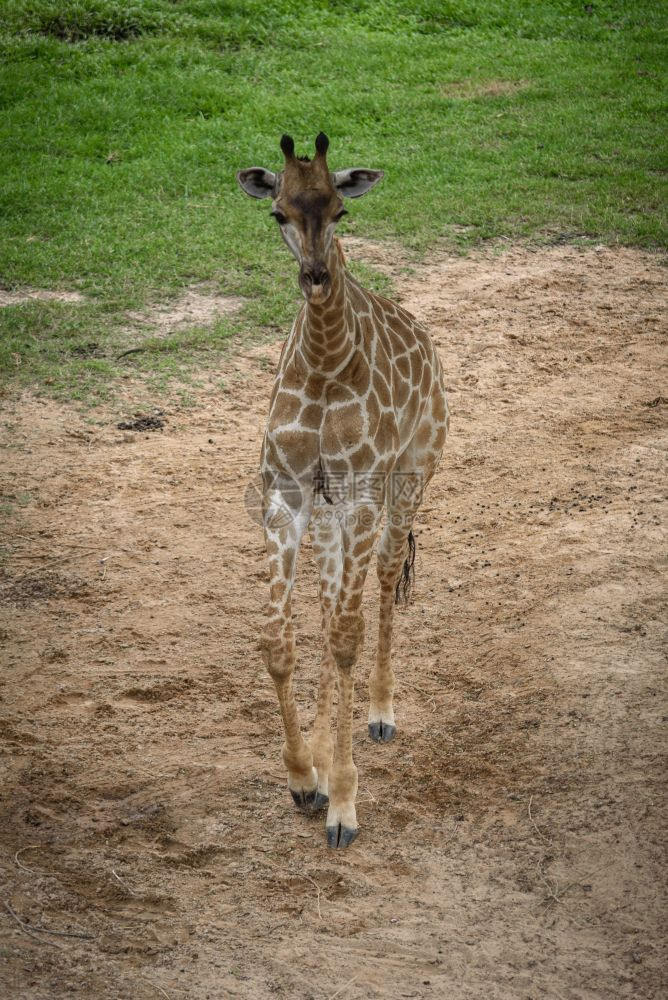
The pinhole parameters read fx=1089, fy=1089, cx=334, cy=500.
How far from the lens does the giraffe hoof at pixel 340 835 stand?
5645 mm

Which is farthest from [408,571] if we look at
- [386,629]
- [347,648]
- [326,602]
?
[347,648]

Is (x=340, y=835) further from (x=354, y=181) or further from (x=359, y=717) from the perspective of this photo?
(x=354, y=181)

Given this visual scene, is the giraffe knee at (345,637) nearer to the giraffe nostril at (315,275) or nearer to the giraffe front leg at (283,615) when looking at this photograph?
the giraffe front leg at (283,615)

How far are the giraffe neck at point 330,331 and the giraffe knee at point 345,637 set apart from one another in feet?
4.13

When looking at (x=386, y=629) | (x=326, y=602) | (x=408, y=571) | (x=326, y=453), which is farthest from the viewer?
(x=408, y=571)

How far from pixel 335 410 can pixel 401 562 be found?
1.39 meters

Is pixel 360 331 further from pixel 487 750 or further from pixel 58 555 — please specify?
pixel 58 555

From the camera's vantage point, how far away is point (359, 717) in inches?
264

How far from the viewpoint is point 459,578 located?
7645 mm

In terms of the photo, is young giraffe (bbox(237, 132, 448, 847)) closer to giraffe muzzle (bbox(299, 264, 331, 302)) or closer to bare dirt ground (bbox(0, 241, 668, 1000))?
giraffe muzzle (bbox(299, 264, 331, 302))

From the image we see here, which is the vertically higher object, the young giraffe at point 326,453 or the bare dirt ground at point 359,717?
the young giraffe at point 326,453

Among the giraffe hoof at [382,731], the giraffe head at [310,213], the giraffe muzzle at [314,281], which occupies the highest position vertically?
the giraffe head at [310,213]

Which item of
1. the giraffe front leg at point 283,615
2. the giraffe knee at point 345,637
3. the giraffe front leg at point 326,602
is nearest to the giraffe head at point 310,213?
the giraffe front leg at point 283,615

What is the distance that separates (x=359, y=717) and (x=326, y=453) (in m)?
1.96
